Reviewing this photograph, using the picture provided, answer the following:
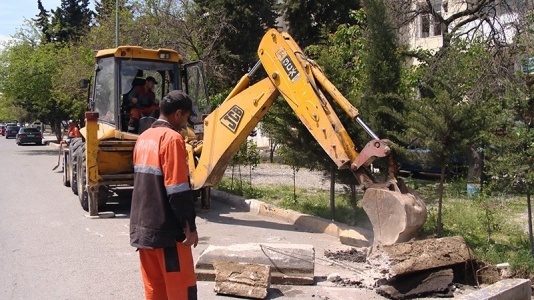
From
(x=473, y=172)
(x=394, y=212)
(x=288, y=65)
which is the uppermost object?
(x=288, y=65)

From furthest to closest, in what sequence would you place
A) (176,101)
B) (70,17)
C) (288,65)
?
1. (70,17)
2. (288,65)
3. (176,101)

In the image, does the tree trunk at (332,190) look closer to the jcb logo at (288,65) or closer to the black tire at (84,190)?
the jcb logo at (288,65)

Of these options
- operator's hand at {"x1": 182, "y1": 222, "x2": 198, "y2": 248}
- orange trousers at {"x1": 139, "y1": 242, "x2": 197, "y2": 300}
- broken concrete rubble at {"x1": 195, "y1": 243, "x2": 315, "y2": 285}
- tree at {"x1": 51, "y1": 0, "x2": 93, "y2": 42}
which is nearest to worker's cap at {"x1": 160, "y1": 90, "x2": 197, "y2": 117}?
operator's hand at {"x1": 182, "y1": 222, "x2": 198, "y2": 248}

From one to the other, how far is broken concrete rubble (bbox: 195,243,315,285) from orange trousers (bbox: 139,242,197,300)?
228 centimetres

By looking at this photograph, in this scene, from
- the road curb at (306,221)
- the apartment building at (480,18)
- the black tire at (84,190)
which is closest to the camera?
the road curb at (306,221)

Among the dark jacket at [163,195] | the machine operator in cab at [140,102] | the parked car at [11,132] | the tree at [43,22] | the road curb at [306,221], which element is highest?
the tree at [43,22]

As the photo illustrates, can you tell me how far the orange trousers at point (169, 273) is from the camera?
4.02 meters

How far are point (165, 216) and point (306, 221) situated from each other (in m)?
6.00

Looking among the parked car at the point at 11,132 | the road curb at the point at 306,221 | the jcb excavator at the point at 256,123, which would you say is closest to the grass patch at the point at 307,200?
the road curb at the point at 306,221

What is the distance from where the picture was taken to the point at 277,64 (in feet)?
28.3

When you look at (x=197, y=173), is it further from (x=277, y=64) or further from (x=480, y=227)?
(x=480, y=227)

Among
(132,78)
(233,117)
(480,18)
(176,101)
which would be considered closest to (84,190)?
(132,78)

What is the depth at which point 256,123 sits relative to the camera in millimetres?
9062

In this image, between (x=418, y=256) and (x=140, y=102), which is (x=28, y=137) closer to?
(x=140, y=102)
